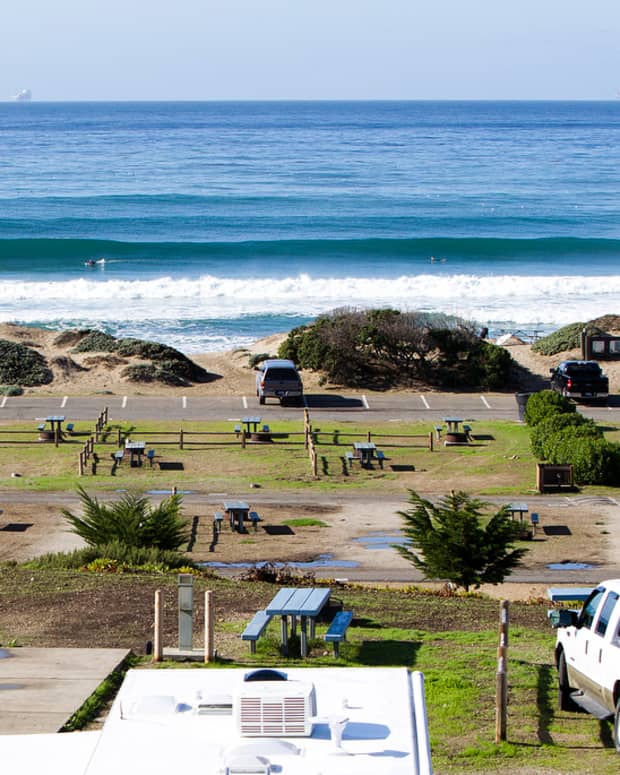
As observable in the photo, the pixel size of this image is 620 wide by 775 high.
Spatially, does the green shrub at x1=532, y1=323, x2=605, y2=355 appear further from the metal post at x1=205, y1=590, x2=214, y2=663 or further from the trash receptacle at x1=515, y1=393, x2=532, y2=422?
the metal post at x1=205, y1=590, x2=214, y2=663

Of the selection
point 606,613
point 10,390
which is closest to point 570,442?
point 10,390


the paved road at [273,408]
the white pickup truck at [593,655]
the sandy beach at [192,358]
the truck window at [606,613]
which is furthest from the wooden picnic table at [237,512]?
the sandy beach at [192,358]

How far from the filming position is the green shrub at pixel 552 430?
32594 millimetres

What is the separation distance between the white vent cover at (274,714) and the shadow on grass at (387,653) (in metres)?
6.74

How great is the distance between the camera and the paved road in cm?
3909

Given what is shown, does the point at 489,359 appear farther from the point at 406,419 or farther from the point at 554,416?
the point at 554,416

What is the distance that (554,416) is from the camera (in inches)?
1351

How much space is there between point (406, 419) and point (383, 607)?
73.3 ft

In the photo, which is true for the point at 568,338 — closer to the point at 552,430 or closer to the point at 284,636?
the point at 552,430

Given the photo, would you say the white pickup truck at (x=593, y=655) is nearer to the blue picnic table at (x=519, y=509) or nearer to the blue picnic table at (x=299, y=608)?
the blue picnic table at (x=299, y=608)

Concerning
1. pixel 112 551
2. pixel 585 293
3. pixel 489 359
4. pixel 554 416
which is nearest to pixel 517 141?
pixel 585 293

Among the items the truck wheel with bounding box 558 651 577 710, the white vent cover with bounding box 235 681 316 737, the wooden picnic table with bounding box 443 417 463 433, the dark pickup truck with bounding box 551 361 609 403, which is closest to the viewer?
the white vent cover with bounding box 235 681 316 737

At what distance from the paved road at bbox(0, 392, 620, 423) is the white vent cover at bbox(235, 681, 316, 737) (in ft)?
103

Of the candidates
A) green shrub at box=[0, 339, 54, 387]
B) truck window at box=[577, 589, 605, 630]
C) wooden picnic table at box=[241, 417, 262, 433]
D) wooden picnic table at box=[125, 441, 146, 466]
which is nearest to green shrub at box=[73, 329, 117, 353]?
green shrub at box=[0, 339, 54, 387]
